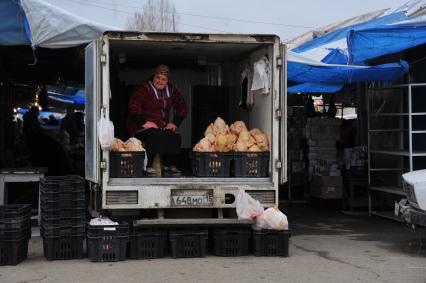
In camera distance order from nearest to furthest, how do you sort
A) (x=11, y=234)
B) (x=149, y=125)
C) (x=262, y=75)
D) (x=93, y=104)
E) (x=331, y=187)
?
(x=11, y=234) → (x=93, y=104) → (x=262, y=75) → (x=149, y=125) → (x=331, y=187)

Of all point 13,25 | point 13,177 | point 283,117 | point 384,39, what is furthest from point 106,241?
point 384,39

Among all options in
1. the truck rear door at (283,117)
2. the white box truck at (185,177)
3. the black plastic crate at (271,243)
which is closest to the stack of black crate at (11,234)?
the white box truck at (185,177)

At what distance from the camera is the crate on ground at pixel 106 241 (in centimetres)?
746

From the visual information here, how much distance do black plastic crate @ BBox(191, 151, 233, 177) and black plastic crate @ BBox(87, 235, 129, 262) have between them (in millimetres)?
1307

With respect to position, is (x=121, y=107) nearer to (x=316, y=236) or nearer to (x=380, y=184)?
(x=316, y=236)

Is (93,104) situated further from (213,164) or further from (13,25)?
(13,25)

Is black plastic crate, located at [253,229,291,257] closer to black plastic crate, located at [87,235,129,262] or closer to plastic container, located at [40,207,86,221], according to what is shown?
black plastic crate, located at [87,235,129,262]

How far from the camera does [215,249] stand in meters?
7.88

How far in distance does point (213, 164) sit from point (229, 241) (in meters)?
1.01

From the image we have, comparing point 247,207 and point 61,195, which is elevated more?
point 61,195

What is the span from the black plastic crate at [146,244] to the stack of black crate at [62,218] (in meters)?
0.63

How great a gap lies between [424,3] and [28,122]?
32.6ft

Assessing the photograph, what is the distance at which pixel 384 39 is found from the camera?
32.2 feet

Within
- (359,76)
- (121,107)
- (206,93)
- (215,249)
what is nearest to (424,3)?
(359,76)
